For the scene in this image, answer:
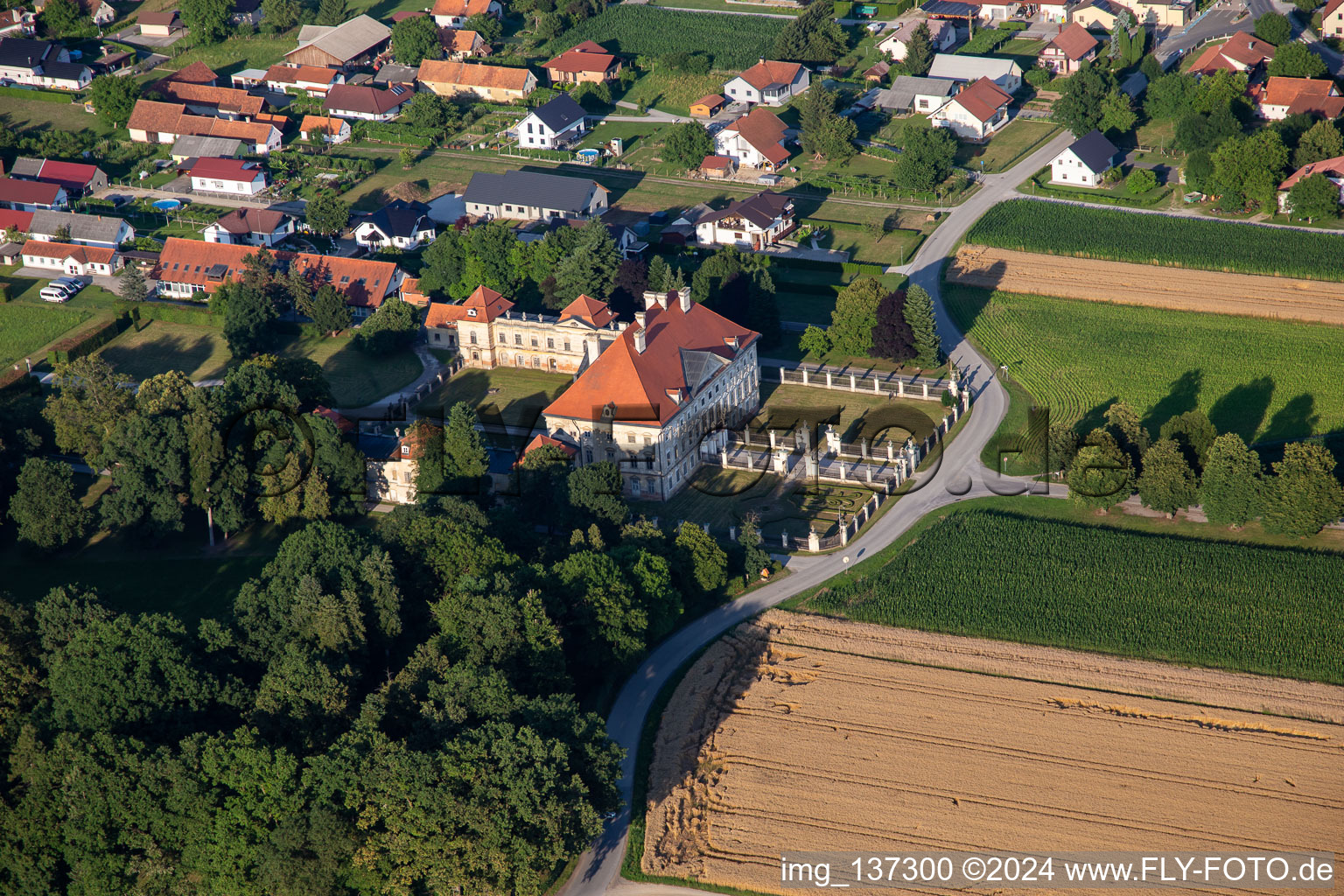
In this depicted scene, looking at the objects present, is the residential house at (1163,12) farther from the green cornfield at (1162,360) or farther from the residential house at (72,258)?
the residential house at (72,258)

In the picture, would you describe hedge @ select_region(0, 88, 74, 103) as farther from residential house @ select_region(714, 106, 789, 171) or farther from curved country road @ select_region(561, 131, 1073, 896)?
curved country road @ select_region(561, 131, 1073, 896)

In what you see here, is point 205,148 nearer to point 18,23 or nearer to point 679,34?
point 18,23

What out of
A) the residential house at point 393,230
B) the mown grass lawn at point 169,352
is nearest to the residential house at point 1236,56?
the residential house at point 393,230

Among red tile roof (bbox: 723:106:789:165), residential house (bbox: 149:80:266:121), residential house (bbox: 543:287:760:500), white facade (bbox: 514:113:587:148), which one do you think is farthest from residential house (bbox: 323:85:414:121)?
residential house (bbox: 543:287:760:500)

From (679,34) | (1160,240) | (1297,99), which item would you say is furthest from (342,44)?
(1297,99)

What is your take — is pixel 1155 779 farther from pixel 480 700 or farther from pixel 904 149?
pixel 904 149
